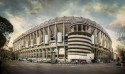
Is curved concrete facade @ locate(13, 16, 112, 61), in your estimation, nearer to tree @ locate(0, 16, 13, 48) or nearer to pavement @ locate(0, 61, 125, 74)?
pavement @ locate(0, 61, 125, 74)

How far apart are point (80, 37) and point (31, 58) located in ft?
7.10

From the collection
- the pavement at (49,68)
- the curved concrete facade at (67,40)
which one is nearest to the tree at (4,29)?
the curved concrete facade at (67,40)

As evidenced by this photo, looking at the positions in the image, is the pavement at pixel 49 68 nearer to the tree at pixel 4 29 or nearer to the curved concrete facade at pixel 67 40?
the curved concrete facade at pixel 67 40

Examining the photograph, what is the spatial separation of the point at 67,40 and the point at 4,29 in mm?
4179

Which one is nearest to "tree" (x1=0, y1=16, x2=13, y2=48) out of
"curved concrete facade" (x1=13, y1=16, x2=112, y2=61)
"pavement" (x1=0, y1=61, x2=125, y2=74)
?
"curved concrete facade" (x1=13, y1=16, x2=112, y2=61)

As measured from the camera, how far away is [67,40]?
9539 mm

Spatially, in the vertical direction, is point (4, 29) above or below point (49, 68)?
above

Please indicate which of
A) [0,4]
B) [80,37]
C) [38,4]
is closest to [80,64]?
[80,37]

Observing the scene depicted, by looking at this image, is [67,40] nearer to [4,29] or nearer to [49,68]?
[49,68]

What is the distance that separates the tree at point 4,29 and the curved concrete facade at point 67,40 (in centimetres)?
142

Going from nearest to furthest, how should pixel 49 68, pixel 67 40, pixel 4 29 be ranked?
1. pixel 67 40
2. pixel 49 68
3. pixel 4 29

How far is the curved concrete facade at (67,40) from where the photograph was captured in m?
9.41

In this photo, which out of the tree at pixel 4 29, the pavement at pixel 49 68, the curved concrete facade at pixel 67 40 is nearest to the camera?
the curved concrete facade at pixel 67 40

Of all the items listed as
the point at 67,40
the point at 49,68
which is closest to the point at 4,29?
the point at 49,68
